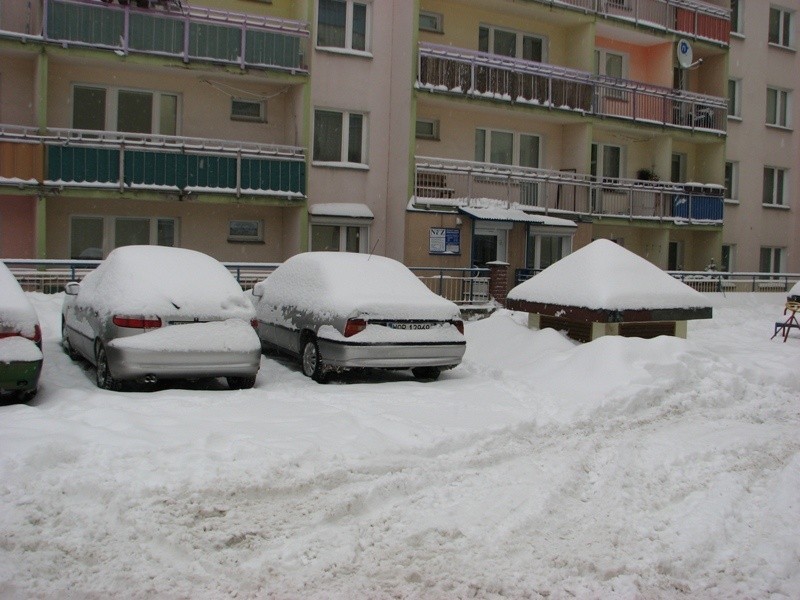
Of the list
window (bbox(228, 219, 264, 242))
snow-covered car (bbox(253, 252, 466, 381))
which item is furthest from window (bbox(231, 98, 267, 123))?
snow-covered car (bbox(253, 252, 466, 381))

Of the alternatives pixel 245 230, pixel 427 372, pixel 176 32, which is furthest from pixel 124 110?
pixel 427 372

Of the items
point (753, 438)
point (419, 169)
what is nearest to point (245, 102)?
point (419, 169)

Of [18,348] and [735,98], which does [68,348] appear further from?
[735,98]

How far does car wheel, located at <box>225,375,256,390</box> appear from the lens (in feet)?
35.1

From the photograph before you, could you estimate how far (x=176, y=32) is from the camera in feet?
68.4

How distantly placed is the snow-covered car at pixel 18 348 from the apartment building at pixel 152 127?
1163 centimetres

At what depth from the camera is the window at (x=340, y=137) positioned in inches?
913

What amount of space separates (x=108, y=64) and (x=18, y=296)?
1344 centimetres

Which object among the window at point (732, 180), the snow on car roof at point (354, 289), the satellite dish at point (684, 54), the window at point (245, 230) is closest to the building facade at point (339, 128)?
the window at point (245, 230)

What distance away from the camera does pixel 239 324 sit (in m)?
10.4

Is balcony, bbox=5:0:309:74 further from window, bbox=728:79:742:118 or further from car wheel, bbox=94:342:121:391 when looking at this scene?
window, bbox=728:79:742:118

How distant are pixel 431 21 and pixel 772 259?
55.6 ft

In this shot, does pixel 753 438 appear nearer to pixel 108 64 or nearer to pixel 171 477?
pixel 171 477

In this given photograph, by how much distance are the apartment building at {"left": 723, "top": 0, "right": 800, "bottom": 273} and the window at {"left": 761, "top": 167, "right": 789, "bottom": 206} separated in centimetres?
4
